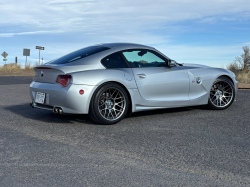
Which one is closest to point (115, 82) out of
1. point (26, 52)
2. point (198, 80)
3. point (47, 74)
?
point (47, 74)

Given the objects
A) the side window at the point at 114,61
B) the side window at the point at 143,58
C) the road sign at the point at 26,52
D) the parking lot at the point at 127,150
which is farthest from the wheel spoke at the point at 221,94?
the road sign at the point at 26,52

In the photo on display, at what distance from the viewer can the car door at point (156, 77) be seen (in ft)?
21.2

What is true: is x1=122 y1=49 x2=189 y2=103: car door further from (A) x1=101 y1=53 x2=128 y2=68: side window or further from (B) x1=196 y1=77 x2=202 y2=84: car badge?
(B) x1=196 y1=77 x2=202 y2=84: car badge

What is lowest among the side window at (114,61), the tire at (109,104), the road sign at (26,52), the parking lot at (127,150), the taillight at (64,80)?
the parking lot at (127,150)

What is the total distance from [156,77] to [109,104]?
3.77 feet

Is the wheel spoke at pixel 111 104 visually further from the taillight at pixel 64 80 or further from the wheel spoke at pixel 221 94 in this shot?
the wheel spoke at pixel 221 94

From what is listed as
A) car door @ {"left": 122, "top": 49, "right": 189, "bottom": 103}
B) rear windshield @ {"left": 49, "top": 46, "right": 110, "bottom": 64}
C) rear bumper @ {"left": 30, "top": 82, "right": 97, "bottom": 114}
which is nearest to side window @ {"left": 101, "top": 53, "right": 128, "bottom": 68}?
car door @ {"left": 122, "top": 49, "right": 189, "bottom": 103}

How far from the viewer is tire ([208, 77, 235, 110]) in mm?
7656

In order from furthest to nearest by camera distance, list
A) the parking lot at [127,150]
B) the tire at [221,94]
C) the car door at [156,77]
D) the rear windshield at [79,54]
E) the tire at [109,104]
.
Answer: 1. the tire at [221,94]
2. the car door at [156,77]
3. the rear windshield at [79,54]
4. the tire at [109,104]
5. the parking lot at [127,150]

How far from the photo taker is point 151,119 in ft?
21.6

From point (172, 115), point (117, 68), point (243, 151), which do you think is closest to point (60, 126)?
point (117, 68)

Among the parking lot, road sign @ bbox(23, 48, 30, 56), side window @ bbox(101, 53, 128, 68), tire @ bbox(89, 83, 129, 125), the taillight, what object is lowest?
the parking lot

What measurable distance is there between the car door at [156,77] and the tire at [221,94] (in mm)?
904

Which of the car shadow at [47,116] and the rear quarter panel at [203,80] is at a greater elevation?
the rear quarter panel at [203,80]
